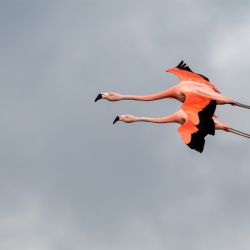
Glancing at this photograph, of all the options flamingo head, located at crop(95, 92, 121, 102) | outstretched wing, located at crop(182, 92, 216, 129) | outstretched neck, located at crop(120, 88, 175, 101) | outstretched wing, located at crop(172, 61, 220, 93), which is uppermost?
outstretched wing, located at crop(172, 61, 220, 93)

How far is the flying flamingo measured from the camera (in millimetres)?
43531

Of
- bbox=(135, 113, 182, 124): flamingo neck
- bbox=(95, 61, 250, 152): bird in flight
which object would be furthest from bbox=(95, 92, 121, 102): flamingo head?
bbox=(135, 113, 182, 124): flamingo neck

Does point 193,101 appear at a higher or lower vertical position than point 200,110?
higher

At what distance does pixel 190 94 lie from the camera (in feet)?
148

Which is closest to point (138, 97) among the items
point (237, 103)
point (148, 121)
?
point (148, 121)

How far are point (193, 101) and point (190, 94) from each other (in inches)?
43.2

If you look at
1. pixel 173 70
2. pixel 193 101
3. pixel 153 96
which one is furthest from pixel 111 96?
pixel 193 101

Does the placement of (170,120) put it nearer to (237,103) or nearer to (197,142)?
(237,103)

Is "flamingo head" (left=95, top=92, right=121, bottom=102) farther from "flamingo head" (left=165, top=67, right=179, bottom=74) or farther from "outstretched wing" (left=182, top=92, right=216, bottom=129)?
"outstretched wing" (left=182, top=92, right=216, bottom=129)

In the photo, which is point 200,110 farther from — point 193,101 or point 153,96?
point 153,96

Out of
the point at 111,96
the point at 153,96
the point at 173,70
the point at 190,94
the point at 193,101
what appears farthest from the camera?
the point at 173,70

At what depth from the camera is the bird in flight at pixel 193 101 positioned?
4178cm

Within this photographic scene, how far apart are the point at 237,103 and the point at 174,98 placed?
7.91 feet

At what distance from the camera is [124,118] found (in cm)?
4662
